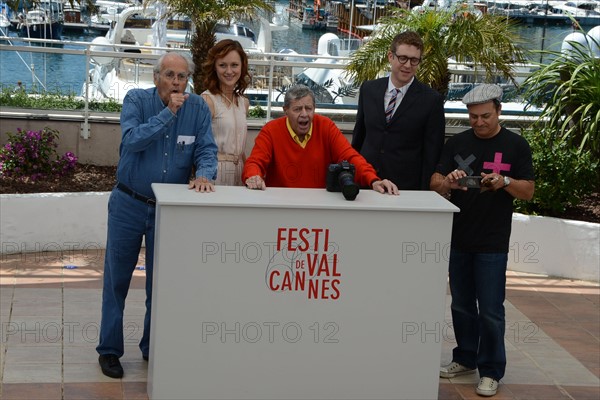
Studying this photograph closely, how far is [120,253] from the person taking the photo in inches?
202

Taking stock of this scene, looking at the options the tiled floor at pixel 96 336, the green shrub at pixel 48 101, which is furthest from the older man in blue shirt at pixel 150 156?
the green shrub at pixel 48 101

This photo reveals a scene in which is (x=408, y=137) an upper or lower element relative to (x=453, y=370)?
upper

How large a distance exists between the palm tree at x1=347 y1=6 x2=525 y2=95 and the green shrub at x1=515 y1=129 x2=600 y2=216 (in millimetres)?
1047

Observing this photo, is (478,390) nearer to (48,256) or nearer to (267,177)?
(267,177)

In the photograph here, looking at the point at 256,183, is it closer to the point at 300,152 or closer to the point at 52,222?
the point at 300,152

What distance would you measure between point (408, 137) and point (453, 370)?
1.40m

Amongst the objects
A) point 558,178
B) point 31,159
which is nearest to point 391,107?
point 558,178

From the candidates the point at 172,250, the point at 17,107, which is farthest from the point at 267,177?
the point at 17,107

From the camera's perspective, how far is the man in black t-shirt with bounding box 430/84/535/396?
5071 millimetres

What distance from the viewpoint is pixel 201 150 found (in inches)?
198

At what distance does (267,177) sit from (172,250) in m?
0.98

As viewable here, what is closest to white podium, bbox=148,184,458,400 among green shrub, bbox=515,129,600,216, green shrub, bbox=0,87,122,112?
green shrub, bbox=515,129,600,216

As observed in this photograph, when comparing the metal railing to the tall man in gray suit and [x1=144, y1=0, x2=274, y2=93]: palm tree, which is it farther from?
the tall man in gray suit

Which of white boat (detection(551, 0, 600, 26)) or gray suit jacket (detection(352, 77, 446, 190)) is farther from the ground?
white boat (detection(551, 0, 600, 26))
